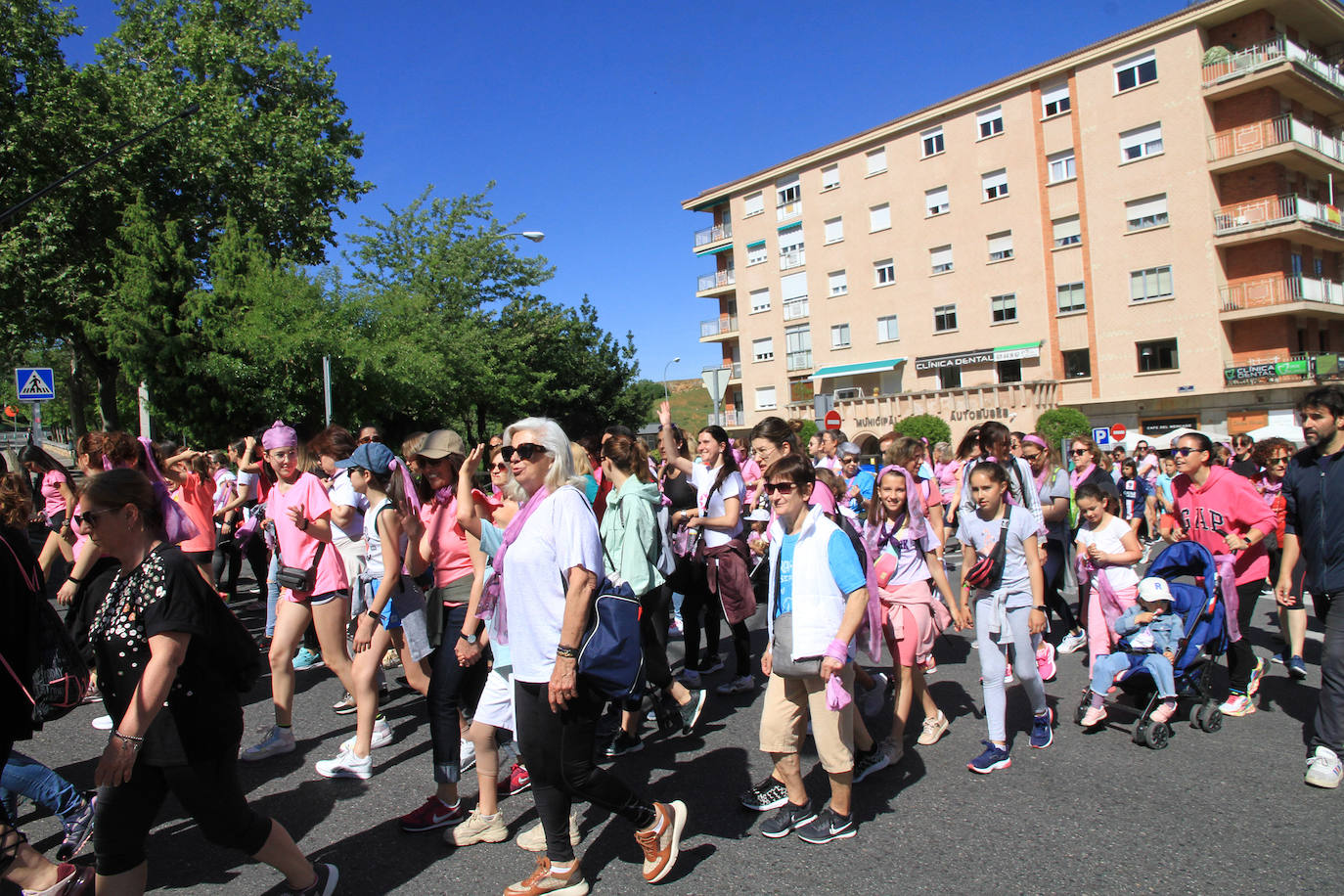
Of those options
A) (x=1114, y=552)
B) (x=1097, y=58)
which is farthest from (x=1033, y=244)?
(x=1114, y=552)

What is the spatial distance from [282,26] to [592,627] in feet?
106

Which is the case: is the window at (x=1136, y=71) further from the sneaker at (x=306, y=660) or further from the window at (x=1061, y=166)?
the sneaker at (x=306, y=660)

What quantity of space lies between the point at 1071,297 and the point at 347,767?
36.7 m

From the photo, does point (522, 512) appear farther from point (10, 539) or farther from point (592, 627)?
point (10, 539)

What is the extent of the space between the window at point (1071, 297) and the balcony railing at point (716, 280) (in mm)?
18765

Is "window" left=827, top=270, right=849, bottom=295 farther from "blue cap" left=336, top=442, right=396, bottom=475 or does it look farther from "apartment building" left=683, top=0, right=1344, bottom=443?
"blue cap" left=336, top=442, right=396, bottom=475

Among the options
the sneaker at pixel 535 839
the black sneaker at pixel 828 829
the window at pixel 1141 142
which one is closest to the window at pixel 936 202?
the window at pixel 1141 142

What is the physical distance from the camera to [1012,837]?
3.65 m

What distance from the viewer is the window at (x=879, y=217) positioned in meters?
40.5

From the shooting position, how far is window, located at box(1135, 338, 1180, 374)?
3259cm

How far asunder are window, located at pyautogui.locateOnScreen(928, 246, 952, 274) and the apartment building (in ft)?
0.43

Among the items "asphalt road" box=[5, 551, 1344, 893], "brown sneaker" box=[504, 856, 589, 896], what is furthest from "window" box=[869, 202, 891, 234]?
"brown sneaker" box=[504, 856, 589, 896]

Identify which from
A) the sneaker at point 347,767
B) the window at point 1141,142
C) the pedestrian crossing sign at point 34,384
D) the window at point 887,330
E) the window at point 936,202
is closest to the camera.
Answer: the sneaker at point 347,767

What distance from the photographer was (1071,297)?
35031mm
